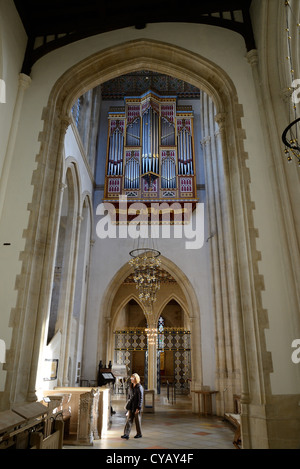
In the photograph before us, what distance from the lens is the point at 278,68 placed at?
18.6ft

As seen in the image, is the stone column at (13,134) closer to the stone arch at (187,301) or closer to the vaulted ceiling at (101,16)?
the vaulted ceiling at (101,16)

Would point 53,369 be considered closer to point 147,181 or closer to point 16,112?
point 16,112

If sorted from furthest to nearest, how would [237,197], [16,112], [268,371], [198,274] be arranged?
1. [198,274]
2. [16,112]
3. [237,197]
4. [268,371]

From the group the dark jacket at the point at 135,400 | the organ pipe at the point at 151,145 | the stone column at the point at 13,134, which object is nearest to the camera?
the stone column at the point at 13,134

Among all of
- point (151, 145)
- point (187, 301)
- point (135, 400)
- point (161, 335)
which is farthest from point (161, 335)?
point (135, 400)

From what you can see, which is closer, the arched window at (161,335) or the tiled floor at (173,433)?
the tiled floor at (173,433)

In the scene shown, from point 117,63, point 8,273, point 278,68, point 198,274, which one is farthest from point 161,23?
point 198,274

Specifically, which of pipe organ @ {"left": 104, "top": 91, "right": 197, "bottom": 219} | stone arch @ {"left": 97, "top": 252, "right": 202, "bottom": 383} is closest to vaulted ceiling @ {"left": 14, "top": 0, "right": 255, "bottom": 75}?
pipe organ @ {"left": 104, "top": 91, "right": 197, "bottom": 219}

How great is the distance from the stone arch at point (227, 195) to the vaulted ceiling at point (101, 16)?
52 cm

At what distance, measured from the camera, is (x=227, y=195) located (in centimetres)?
562

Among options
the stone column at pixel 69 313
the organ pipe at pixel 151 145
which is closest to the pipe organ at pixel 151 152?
the organ pipe at pixel 151 145

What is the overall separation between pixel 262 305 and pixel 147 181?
337 inches

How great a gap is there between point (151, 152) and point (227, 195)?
7641 millimetres

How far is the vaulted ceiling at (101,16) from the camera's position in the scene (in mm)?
6484
